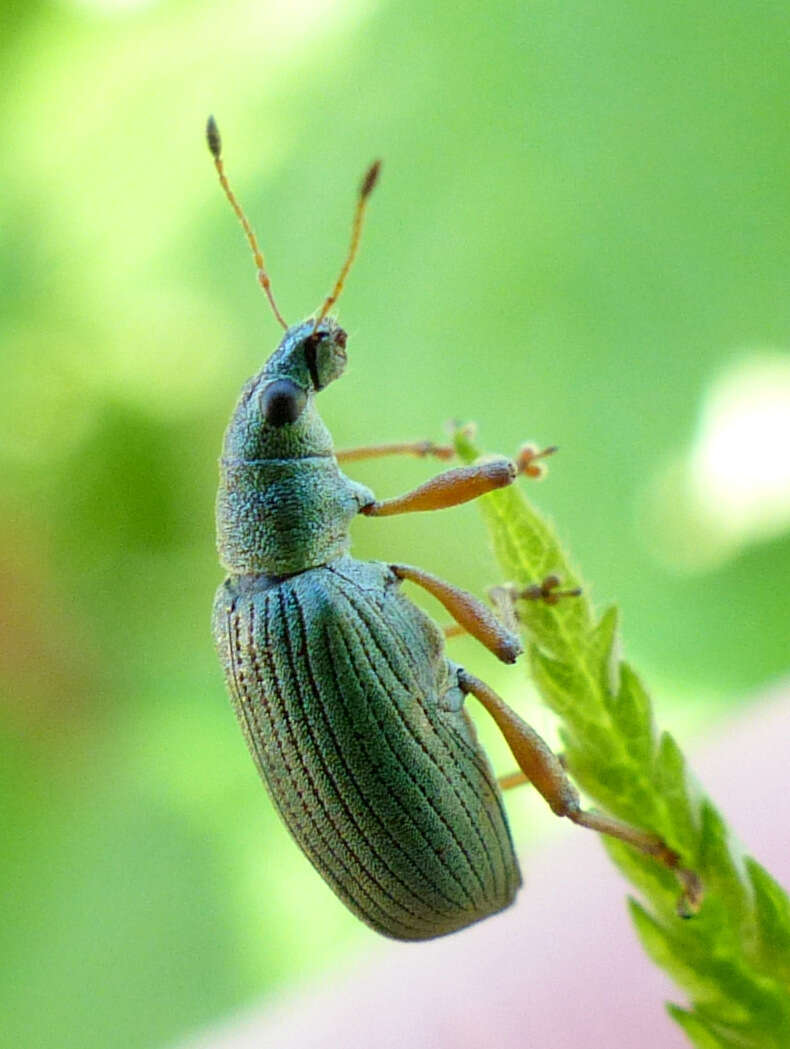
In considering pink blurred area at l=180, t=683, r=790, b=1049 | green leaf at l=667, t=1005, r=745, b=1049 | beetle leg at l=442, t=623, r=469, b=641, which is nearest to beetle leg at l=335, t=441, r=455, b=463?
beetle leg at l=442, t=623, r=469, b=641

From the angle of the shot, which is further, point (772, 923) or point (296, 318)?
point (296, 318)

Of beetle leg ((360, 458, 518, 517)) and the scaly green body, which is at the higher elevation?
beetle leg ((360, 458, 518, 517))

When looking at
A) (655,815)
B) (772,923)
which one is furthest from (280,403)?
(772,923)

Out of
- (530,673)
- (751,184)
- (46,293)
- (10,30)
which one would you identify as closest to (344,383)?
(46,293)

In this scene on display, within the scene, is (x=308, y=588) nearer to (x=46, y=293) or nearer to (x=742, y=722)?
(x=742, y=722)

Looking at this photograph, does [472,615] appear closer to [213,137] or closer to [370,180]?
[370,180]

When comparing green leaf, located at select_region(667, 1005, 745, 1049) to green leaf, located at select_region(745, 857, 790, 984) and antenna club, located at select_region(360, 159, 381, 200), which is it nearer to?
green leaf, located at select_region(745, 857, 790, 984)

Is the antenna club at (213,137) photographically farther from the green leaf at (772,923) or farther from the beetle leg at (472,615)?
the green leaf at (772,923)
